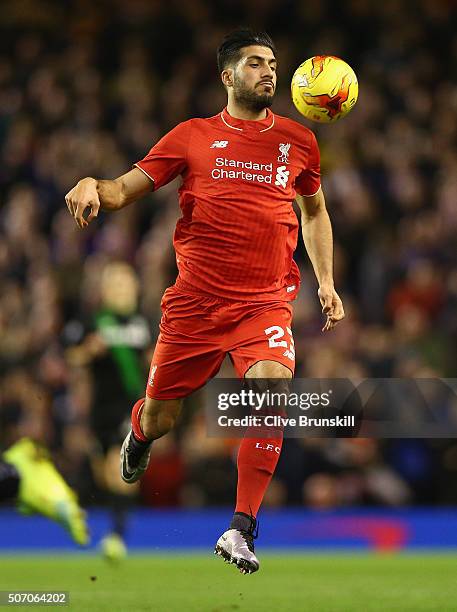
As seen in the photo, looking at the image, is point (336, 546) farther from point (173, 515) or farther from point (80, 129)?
point (80, 129)

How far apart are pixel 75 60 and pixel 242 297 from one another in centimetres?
1117

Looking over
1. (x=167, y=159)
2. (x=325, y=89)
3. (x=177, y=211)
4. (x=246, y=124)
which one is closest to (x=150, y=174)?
(x=167, y=159)

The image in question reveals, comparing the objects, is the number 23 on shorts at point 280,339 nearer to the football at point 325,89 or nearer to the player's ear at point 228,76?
the football at point 325,89

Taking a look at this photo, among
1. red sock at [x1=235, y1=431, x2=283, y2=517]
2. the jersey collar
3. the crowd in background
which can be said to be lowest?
red sock at [x1=235, y1=431, x2=283, y2=517]

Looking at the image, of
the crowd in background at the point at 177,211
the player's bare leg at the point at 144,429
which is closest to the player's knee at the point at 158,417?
the player's bare leg at the point at 144,429

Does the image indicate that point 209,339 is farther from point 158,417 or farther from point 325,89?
point 325,89

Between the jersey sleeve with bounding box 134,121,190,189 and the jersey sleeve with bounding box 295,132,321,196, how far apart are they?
0.68 metres

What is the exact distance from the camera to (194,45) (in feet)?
58.2

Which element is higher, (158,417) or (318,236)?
(318,236)

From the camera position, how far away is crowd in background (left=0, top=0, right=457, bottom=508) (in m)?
13.1

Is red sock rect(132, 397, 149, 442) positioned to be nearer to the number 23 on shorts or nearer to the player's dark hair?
the number 23 on shorts

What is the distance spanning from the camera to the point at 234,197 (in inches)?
285

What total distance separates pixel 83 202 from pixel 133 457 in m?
2.11

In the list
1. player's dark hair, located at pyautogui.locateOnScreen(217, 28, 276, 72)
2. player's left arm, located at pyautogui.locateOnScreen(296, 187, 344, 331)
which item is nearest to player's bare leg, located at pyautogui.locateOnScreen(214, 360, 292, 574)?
player's left arm, located at pyautogui.locateOnScreen(296, 187, 344, 331)
